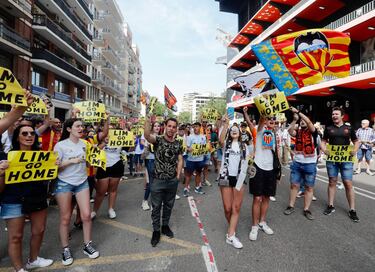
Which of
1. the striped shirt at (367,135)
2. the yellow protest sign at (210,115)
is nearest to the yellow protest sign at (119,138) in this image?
the yellow protest sign at (210,115)

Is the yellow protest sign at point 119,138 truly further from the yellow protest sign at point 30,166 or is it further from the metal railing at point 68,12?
the metal railing at point 68,12

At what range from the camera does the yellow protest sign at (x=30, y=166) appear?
8.91 feet

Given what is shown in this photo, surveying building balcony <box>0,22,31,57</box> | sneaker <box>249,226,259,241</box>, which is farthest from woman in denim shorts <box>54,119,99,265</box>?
building balcony <box>0,22,31,57</box>

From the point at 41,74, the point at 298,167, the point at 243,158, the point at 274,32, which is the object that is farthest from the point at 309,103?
the point at 41,74

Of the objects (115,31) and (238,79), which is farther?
(115,31)

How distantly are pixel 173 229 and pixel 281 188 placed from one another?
4.24 meters

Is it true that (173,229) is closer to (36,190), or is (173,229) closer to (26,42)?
(36,190)

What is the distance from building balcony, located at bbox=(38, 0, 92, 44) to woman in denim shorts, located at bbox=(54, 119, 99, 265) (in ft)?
80.5

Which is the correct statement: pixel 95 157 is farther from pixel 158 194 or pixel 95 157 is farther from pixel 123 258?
pixel 123 258

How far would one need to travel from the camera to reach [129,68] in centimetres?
6656

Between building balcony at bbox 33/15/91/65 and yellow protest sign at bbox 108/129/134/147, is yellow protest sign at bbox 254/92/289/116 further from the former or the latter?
building balcony at bbox 33/15/91/65

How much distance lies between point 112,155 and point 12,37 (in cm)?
1780

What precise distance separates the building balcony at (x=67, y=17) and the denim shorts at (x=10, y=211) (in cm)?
2529

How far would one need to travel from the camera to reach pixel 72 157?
3389 millimetres
